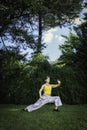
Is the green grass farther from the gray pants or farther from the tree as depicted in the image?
the tree

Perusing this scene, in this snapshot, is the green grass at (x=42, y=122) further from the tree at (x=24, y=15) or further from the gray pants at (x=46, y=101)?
the tree at (x=24, y=15)

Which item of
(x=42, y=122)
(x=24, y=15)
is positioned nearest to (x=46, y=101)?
(x=42, y=122)

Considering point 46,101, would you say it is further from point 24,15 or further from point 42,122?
A: point 24,15

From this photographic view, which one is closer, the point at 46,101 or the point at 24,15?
the point at 46,101

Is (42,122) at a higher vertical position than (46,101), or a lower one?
higher

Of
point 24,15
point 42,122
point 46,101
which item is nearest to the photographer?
point 42,122

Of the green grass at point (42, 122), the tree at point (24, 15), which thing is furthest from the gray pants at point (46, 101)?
the tree at point (24, 15)

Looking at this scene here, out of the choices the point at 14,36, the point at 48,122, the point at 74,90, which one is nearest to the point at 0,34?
the point at 14,36

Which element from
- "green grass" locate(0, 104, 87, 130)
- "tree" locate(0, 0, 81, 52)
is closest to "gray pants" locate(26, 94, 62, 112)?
"green grass" locate(0, 104, 87, 130)

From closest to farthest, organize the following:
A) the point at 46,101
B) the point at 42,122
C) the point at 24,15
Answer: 1. the point at 42,122
2. the point at 46,101
3. the point at 24,15

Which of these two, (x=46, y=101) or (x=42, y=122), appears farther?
(x=46, y=101)

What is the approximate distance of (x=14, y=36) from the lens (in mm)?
20625

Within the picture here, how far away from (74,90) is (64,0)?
6.60 meters

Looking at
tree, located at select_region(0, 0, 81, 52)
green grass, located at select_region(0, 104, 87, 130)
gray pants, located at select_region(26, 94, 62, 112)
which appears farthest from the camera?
tree, located at select_region(0, 0, 81, 52)
